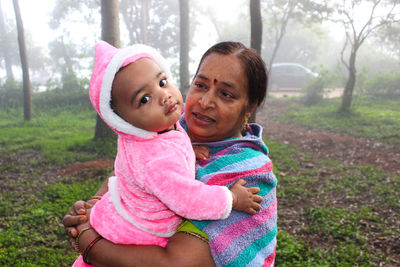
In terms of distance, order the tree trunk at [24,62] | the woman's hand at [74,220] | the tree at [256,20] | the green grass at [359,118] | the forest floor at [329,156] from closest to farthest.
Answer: the woman's hand at [74,220] → the forest floor at [329,156] → the tree at [256,20] → the green grass at [359,118] → the tree trunk at [24,62]

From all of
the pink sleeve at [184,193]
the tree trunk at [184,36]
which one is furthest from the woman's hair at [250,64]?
the tree trunk at [184,36]

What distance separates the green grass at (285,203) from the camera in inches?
172

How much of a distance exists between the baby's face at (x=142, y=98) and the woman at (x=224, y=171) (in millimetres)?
274

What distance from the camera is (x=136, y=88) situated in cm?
140

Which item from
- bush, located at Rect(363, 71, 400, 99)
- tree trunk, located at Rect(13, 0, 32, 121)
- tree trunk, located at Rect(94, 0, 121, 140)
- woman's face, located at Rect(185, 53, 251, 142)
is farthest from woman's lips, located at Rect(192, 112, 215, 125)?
bush, located at Rect(363, 71, 400, 99)

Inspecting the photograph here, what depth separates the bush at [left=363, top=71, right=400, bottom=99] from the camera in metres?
16.7

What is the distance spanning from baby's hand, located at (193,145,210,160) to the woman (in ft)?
0.07

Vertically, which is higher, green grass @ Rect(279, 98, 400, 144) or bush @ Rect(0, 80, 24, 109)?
green grass @ Rect(279, 98, 400, 144)

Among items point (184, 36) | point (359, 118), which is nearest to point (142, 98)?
point (359, 118)

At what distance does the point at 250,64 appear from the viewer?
1667 millimetres

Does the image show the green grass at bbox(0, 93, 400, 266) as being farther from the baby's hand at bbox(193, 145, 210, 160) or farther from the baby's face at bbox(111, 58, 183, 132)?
the baby's face at bbox(111, 58, 183, 132)

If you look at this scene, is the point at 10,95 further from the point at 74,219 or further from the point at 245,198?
the point at 245,198

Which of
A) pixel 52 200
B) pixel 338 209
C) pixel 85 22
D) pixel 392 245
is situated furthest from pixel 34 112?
pixel 85 22

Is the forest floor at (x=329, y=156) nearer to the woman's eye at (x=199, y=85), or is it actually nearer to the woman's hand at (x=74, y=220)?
the woman's eye at (x=199, y=85)
